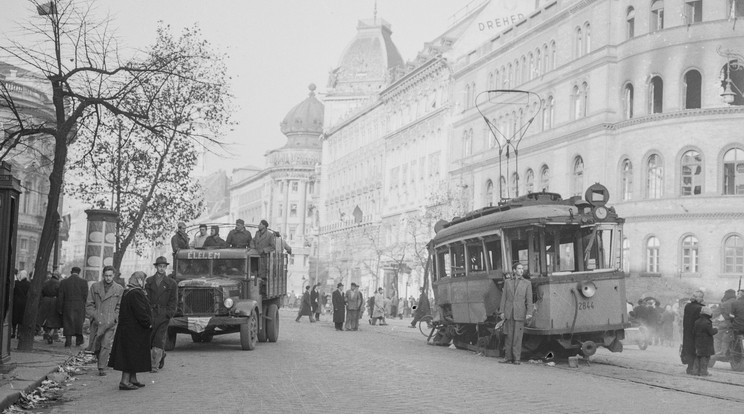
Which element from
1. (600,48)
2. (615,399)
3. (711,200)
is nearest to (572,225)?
(615,399)

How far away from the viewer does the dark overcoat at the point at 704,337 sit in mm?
19703

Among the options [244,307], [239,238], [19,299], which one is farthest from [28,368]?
[239,238]

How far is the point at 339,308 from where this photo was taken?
41250 millimetres

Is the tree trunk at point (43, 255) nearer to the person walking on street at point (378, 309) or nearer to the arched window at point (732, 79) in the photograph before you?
the person walking on street at point (378, 309)

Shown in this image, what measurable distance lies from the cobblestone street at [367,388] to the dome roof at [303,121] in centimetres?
12619

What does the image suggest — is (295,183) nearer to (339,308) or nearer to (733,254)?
(733,254)

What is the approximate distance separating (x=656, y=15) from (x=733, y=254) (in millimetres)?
11992

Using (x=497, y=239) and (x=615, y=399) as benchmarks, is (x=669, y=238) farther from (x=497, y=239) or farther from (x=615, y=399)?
(x=615, y=399)

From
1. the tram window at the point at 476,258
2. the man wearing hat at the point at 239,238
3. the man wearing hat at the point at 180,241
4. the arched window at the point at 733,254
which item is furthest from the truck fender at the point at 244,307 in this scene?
the arched window at the point at 733,254

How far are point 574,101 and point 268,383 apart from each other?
138 feet

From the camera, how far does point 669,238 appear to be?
4759 cm

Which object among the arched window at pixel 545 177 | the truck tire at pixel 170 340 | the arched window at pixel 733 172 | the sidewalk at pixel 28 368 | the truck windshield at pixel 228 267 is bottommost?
the sidewalk at pixel 28 368

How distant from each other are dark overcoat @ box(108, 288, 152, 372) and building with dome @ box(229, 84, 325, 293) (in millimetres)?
117949

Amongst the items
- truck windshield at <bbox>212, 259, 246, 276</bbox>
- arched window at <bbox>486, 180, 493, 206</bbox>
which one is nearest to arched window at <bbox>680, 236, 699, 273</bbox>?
arched window at <bbox>486, 180, 493, 206</bbox>
